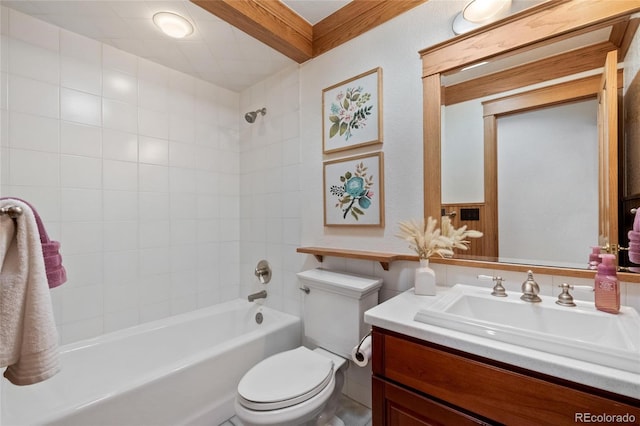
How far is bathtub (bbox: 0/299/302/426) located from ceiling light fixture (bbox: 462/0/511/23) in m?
1.99

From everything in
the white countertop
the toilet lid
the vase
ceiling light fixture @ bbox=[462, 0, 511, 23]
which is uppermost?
ceiling light fixture @ bbox=[462, 0, 511, 23]

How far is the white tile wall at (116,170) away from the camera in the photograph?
4.91 ft

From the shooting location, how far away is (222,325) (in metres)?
2.15

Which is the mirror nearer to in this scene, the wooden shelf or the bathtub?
the wooden shelf

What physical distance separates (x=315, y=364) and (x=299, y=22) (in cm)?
203

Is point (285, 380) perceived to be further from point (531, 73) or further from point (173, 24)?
point (173, 24)

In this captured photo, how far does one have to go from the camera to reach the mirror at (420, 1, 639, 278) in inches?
40.4

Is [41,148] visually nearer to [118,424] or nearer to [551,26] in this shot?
[118,424]

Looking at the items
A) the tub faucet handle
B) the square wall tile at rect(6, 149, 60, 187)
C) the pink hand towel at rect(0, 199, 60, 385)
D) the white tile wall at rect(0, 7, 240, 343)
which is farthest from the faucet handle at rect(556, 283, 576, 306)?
the square wall tile at rect(6, 149, 60, 187)

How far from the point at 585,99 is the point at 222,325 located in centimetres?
250

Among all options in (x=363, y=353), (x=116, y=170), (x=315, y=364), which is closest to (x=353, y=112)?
(x=363, y=353)

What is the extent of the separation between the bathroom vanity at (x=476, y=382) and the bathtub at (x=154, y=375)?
36.0 inches

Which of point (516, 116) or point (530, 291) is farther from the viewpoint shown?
point (516, 116)

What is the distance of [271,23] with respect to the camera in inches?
61.1
